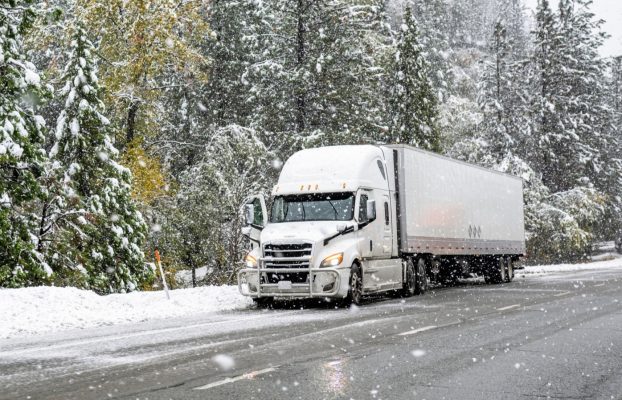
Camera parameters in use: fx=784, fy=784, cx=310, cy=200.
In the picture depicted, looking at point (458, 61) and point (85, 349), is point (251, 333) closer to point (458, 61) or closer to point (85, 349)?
point (85, 349)

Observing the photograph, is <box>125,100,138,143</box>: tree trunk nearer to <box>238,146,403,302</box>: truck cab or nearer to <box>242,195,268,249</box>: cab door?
<box>238,146,403,302</box>: truck cab

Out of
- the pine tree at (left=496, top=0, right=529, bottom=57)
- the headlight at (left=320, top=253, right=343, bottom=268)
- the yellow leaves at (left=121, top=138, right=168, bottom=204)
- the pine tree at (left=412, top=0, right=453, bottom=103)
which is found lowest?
the headlight at (left=320, top=253, right=343, bottom=268)

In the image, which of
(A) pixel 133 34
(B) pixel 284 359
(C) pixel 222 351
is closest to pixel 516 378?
(B) pixel 284 359

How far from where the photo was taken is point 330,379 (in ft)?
24.9

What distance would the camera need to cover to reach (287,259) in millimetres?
16938

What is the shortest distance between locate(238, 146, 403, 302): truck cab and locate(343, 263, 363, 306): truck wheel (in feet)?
0.07

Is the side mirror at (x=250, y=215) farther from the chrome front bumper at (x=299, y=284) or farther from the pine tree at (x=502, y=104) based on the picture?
the pine tree at (x=502, y=104)

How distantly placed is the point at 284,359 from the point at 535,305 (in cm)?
961

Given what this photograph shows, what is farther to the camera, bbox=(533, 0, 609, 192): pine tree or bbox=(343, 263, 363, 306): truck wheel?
bbox=(533, 0, 609, 192): pine tree

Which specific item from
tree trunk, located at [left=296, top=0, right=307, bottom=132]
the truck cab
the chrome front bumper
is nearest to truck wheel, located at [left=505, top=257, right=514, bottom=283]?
the truck cab

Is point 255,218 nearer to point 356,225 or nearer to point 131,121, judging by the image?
point 356,225

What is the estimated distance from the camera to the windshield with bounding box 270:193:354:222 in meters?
17.9

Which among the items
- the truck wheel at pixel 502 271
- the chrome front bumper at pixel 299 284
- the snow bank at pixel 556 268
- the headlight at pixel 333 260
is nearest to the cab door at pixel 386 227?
the headlight at pixel 333 260

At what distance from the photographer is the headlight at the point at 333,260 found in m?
16.9
